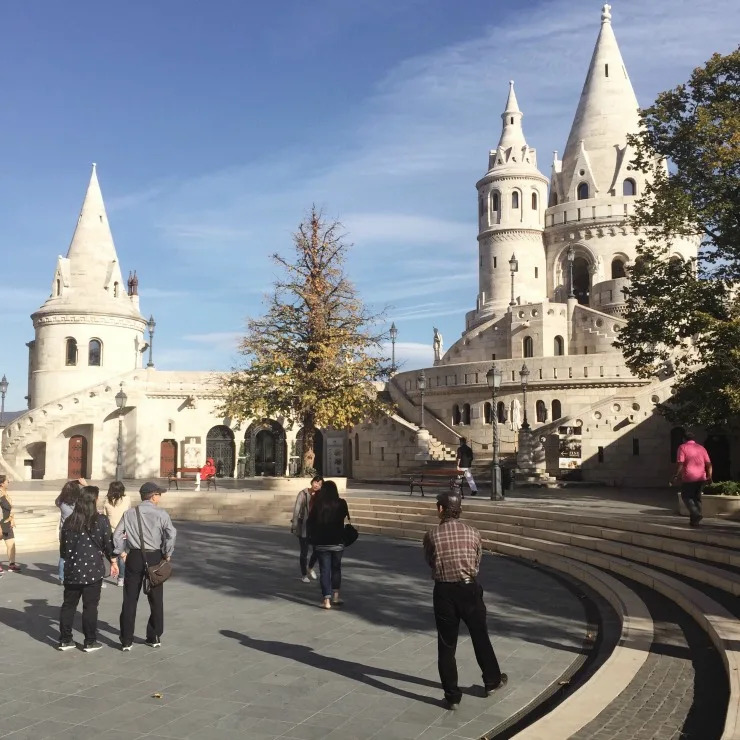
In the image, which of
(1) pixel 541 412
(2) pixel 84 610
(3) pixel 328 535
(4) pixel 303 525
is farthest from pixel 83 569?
(1) pixel 541 412

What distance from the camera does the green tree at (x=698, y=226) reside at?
1823 centimetres

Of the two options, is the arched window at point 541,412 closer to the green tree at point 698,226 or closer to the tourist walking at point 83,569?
the green tree at point 698,226

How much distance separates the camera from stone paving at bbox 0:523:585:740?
19.8 feet

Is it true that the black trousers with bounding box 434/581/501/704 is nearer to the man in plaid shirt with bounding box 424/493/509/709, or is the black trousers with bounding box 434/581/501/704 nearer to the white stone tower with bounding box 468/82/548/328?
the man in plaid shirt with bounding box 424/493/509/709

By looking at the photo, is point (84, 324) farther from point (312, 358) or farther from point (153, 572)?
point (153, 572)

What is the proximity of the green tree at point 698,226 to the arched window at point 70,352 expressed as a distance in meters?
31.1

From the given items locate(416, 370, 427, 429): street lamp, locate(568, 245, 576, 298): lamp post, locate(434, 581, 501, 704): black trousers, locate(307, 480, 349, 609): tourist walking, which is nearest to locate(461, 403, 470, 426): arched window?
locate(416, 370, 427, 429): street lamp

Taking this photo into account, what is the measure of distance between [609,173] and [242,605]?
47.0m

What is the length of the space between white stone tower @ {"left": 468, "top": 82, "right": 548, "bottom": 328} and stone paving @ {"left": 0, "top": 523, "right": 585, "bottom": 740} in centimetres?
4127

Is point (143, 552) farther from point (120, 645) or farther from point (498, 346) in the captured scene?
point (498, 346)

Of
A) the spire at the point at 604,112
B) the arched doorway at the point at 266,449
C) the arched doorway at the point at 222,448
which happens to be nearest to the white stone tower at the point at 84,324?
the arched doorway at the point at 222,448

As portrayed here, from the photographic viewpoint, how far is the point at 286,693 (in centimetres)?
672

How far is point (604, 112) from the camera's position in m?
52.0

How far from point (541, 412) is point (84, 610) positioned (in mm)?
29952
